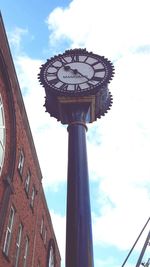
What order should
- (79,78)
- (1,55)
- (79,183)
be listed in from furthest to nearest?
1. (1,55)
2. (79,78)
3. (79,183)

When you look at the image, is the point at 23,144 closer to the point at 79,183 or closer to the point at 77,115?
the point at 77,115

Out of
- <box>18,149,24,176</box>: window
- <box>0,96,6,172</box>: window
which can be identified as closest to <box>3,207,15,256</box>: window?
<box>18,149,24,176</box>: window

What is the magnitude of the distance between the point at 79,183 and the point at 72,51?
5.39 metres

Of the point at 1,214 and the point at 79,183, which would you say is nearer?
the point at 79,183

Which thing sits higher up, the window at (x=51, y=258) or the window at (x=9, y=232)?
the window at (x=51, y=258)

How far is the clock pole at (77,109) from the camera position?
8930 mm

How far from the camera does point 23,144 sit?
1791cm

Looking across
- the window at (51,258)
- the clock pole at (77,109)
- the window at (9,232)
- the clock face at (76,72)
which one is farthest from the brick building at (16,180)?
the window at (51,258)

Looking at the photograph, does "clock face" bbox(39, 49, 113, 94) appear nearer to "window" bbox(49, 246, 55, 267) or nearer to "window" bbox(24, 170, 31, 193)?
"window" bbox(24, 170, 31, 193)

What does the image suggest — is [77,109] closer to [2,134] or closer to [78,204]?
[78,204]

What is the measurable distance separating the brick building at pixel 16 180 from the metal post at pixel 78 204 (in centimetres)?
476

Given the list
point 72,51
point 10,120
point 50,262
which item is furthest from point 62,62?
point 50,262

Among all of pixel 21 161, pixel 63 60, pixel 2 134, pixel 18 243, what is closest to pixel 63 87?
pixel 63 60

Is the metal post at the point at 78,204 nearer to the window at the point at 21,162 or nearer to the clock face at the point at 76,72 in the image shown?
the clock face at the point at 76,72
